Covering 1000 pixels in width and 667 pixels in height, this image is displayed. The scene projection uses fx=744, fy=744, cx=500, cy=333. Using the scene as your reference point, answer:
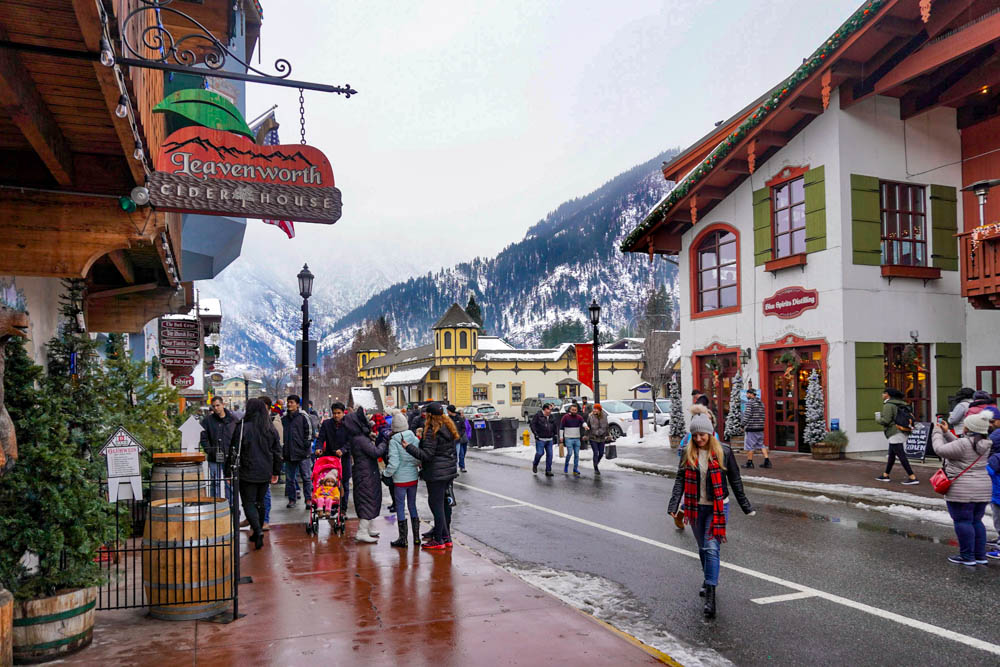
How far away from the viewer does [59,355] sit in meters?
5.70

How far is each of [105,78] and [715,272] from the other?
66.1ft

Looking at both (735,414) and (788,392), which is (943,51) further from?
(735,414)

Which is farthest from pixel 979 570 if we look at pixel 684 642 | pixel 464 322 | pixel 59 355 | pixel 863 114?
pixel 464 322

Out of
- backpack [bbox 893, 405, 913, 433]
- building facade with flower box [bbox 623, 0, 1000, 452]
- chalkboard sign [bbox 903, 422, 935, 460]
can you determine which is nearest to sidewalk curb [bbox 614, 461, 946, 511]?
backpack [bbox 893, 405, 913, 433]

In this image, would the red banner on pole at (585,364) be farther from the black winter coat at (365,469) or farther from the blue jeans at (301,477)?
the black winter coat at (365,469)

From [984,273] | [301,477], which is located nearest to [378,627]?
[301,477]

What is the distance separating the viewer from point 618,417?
2928 centimetres

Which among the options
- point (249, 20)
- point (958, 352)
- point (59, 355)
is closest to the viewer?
point (59, 355)

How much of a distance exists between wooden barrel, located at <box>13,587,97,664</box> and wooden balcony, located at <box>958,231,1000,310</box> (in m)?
17.7

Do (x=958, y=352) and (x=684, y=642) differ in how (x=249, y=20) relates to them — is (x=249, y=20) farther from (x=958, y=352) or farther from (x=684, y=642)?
(x=958, y=352)

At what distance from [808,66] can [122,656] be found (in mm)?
17829

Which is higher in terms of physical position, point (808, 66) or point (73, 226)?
point (808, 66)

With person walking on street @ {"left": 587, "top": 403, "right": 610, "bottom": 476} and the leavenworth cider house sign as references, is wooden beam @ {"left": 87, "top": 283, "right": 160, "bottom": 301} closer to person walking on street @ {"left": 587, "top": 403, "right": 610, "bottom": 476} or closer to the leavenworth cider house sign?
person walking on street @ {"left": 587, "top": 403, "right": 610, "bottom": 476}

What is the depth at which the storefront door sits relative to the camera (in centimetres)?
1864
